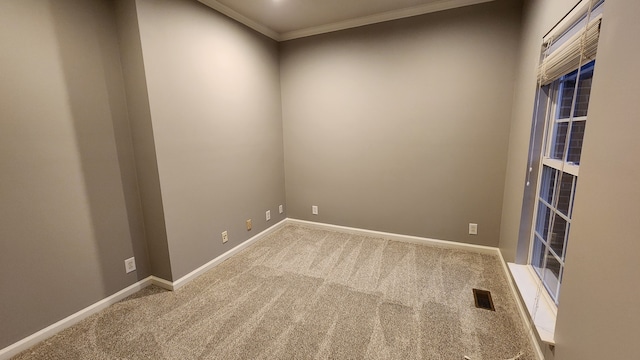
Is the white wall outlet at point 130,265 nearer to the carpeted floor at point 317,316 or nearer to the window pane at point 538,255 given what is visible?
the carpeted floor at point 317,316

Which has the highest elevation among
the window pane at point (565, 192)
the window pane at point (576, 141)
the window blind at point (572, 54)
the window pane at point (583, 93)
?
the window blind at point (572, 54)

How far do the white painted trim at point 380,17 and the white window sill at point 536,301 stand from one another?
2377 millimetres

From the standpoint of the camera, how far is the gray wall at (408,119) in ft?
8.04

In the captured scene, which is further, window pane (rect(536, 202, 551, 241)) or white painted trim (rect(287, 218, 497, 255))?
white painted trim (rect(287, 218, 497, 255))

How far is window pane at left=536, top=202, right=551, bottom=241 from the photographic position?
1.78 m

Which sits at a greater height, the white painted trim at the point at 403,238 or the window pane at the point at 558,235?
the window pane at the point at 558,235

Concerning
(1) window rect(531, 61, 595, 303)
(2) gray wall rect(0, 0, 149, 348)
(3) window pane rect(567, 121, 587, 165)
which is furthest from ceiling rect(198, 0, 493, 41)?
(3) window pane rect(567, 121, 587, 165)

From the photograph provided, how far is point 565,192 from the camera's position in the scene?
1.53 m

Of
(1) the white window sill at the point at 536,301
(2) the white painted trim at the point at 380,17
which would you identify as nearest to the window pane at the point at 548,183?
(1) the white window sill at the point at 536,301

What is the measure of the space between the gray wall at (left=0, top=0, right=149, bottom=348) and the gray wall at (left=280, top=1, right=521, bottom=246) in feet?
6.33

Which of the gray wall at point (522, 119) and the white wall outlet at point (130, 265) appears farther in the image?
the white wall outlet at point (130, 265)

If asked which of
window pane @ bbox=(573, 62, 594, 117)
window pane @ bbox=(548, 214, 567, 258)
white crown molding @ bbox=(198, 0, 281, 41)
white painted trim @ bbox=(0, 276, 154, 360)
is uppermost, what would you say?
white crown molding @ bbox=(198, 0, 281, 41)

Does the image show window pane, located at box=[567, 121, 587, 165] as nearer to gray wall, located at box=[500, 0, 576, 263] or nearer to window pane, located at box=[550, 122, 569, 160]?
window pane, located at box=[550, 122, 569, 160]

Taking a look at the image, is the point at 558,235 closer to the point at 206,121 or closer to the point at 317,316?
the point at 317,316
